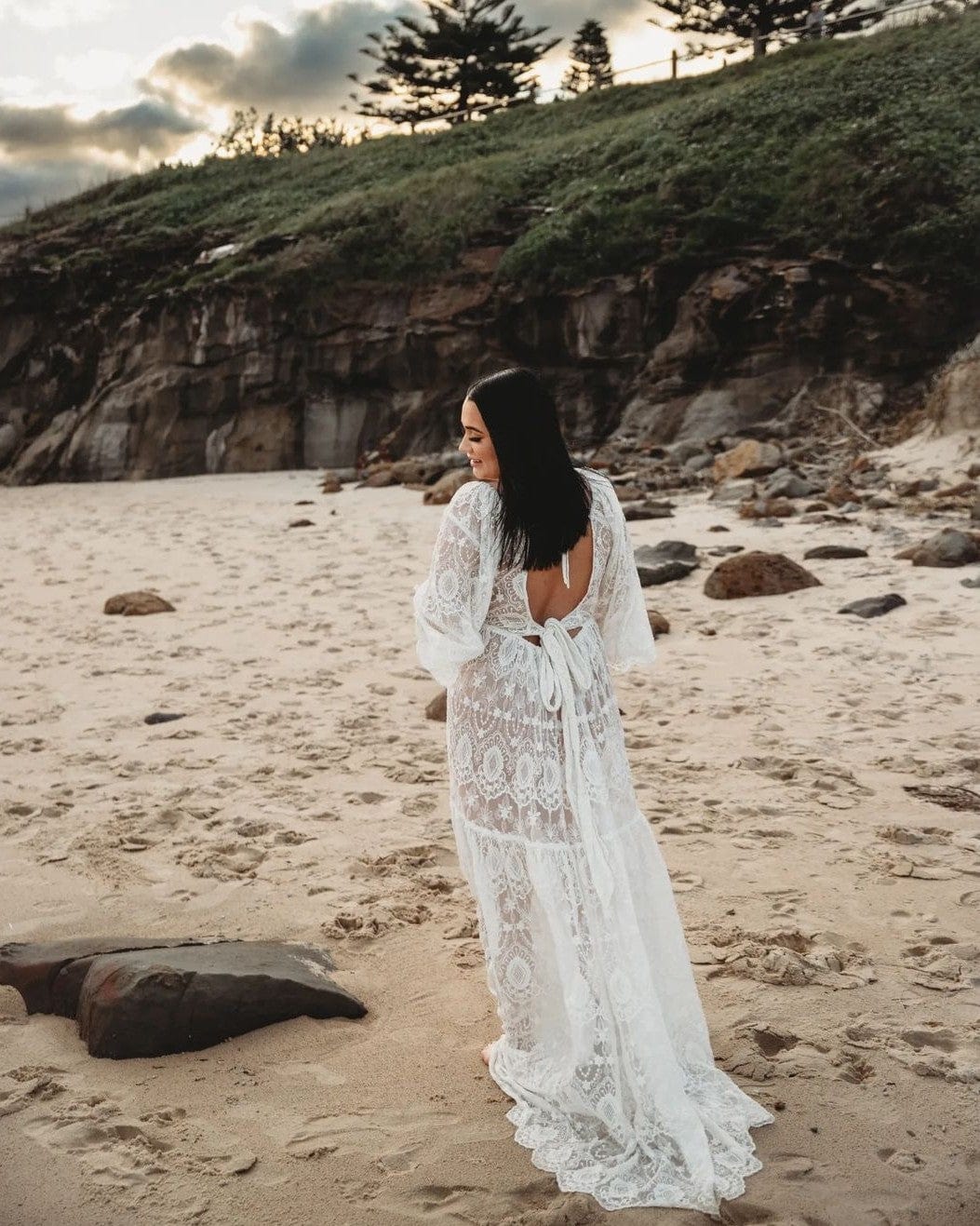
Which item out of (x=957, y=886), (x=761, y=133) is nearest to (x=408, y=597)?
(x=957, y=886)

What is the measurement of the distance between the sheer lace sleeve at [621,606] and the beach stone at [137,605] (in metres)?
6.51

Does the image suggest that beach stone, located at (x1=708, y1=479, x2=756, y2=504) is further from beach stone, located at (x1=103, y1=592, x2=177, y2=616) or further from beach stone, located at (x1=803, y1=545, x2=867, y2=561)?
beach stone, located at (x1=103, y1=592, x2=177, y2=616)

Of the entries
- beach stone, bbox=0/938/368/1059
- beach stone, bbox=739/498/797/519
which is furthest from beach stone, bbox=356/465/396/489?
beach stone, bbox=0/938/368/1059

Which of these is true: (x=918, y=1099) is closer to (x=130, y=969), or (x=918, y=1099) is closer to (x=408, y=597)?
(x=130, y=969)

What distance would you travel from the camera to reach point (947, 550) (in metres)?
8.83

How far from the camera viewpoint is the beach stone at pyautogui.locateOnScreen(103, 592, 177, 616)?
8953 millimetres

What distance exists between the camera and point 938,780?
16.5 ft

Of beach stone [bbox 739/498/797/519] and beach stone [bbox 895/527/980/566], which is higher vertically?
beach stone [bbox 739/498/797/519]

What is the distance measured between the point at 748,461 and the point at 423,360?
818 cm

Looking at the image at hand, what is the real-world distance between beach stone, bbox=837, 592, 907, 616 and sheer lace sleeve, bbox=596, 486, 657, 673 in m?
5.01

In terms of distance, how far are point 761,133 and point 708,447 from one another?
7.75 metres

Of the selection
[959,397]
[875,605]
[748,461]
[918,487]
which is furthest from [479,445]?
[959,397]

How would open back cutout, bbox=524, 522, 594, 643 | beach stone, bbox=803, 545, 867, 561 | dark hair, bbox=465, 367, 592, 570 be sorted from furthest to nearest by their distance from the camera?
beach stone, bbox=803, 545, 867, 561 < open back cutout, bbox=524, 522, 594, 643 < dark hair, bbox=465, 367, 592, 570

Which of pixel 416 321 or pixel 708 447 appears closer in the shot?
pixel 708 447
